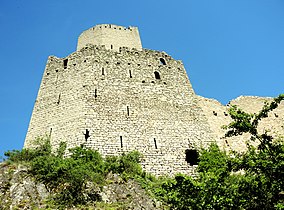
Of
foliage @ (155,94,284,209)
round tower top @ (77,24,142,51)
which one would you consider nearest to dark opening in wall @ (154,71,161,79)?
round tower top @ (77,24,142,51)

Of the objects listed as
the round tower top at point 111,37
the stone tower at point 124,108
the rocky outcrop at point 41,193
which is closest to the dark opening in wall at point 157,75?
the stone tower at point 124,108

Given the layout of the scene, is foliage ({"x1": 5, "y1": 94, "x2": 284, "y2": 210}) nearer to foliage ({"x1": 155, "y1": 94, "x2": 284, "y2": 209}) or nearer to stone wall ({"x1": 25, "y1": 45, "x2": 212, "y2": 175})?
foliage ({"x1": 155, "y1": 94, "x2": 284, "y2": 209})

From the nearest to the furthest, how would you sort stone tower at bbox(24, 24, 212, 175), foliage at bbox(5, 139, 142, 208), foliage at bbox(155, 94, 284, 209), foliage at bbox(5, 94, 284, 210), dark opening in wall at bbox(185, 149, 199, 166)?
foliage at bbox(155, 94, 284, 209)
foliage at bbox(5, 94, 284, 210)
foliage at bbox(5, 139, 142, 208)
stone tower at bbox(24, 24, 212, 175)
dark opening in wall at bbox(185, 149, 199, 166)

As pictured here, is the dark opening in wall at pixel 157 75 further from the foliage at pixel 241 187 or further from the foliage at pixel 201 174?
the foliage at pixel 241 187

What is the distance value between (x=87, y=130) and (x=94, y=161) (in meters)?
2.23

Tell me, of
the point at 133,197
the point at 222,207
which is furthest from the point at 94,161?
the point at 222,207

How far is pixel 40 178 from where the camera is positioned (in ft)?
42.0

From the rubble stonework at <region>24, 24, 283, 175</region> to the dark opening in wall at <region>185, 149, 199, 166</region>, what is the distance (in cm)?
6

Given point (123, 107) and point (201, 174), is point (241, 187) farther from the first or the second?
point (123, 107)

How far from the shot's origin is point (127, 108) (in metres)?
17.5

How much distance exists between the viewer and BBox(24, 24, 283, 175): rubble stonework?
1598 centimetres

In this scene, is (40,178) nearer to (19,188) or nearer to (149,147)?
(19,188)

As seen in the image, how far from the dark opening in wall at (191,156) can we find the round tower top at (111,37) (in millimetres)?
10515

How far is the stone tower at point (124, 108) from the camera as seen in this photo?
15961 mm
